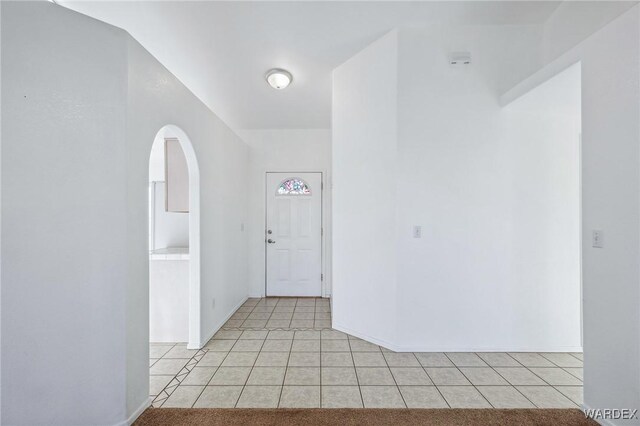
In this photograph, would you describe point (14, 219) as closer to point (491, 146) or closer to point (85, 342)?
point (85, 342)

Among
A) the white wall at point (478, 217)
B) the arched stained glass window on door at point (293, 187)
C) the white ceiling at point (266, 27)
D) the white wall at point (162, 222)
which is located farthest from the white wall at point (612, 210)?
the white wall at point (162, 222)

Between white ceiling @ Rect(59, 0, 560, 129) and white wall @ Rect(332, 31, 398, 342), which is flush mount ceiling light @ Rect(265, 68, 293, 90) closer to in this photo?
white ceiling @ Rect(59, 0, 560, 129)

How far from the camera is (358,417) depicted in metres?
1.85

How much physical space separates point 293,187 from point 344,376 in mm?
3146

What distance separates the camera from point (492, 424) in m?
1.80

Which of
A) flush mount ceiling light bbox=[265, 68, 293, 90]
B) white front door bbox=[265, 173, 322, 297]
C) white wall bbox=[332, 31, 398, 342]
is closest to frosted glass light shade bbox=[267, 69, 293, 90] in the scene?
flush mount ceiling light bbox=[265, 68, 293, 90]

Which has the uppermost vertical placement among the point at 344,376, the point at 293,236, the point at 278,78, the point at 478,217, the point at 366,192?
the point at 278,78

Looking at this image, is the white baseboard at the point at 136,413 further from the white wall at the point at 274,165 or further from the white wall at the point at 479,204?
the white wall at the point at 274,165

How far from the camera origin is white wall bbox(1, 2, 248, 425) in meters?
1.60

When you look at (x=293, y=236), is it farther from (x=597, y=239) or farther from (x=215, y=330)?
(x=597, y=239)

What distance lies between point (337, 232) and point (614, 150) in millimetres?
2299

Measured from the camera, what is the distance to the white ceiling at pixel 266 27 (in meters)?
2.45

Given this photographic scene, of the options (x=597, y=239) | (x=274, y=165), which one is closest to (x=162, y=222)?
(x=274, y=165)

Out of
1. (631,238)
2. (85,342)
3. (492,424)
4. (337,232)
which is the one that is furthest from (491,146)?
(85,342)
